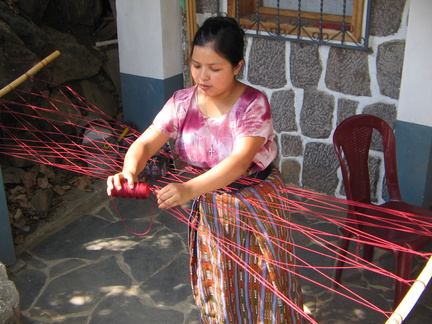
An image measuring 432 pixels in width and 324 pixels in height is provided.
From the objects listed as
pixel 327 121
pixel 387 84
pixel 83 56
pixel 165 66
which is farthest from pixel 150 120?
pixel 387 84

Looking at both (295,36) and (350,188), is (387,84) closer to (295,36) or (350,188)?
(295,36)

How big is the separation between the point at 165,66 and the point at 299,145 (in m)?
1.45

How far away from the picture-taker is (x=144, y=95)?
532 centimetres

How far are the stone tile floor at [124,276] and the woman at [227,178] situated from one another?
827mm

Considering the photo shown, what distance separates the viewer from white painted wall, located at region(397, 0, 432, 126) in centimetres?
373

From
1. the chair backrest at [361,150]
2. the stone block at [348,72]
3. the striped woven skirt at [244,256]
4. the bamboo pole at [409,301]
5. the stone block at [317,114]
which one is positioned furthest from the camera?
the stone block at [317,114]

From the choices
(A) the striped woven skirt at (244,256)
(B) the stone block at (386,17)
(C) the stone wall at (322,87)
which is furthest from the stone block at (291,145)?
(A) the striped woven skirt at (244,256)

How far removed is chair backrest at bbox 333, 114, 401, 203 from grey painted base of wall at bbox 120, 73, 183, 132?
7.05 ft

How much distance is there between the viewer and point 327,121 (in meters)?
4.61

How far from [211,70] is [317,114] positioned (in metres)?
2.47

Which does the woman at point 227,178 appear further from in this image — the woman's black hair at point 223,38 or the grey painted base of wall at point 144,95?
the grey painted base of wall at point 144,95

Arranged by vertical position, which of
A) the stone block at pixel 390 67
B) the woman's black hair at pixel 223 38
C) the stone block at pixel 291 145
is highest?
the woman's black hair at pixel 223 38

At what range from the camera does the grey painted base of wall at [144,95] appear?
17.0ft

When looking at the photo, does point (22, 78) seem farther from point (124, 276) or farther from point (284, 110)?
point (284, 110)
